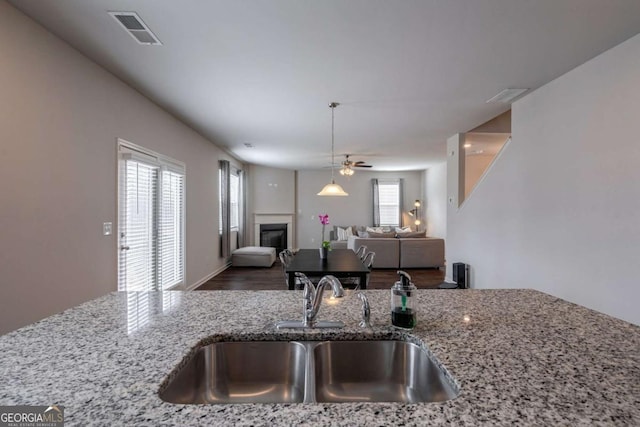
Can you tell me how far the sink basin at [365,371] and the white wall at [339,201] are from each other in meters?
8.37

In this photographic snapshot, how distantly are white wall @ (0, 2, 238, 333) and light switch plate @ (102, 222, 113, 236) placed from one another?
0.05 metres

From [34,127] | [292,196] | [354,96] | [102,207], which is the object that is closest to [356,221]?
[292,196]

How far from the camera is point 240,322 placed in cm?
116

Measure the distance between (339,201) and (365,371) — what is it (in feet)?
28.5

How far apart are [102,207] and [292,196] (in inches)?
262

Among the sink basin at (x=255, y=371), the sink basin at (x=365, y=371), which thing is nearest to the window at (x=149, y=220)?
the sink basin at (x=255, y=371)

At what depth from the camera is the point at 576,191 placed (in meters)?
2.89

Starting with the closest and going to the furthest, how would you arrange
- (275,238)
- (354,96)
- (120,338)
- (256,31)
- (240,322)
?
1. (120,338)
2. (240,322)
3. (256,31)
4. (354,96)
5. (275,238)

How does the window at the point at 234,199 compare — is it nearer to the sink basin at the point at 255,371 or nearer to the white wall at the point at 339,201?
the white wall at the point at 339,201

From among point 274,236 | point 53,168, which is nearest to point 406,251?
point 274,236

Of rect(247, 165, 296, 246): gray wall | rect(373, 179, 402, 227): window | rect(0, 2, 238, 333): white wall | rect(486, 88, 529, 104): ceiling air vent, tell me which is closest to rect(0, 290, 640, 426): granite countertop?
rect(0, 2, 238, 333): white wall

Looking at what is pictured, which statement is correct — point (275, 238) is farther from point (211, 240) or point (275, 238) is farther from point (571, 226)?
point (571, 226)

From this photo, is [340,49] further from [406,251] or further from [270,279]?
[406,251]

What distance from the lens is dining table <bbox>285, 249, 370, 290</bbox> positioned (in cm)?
291
